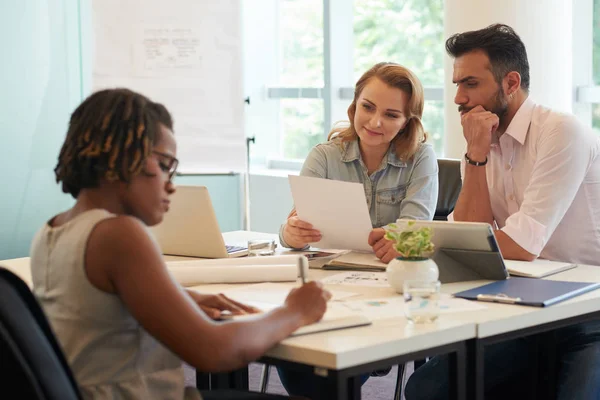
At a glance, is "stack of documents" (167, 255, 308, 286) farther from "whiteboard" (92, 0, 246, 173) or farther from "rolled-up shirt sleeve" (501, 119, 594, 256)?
"whiteboard" (92, 0, 246, 173)

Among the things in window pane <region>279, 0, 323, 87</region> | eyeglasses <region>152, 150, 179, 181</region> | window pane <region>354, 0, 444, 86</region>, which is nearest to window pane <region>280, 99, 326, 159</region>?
window pane <region>279, 0, 323, 87</region>

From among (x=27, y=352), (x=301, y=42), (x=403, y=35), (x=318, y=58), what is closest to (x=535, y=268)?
(x=27, y=352)

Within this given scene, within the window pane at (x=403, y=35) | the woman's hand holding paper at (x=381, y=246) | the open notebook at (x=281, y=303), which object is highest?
the window pane at (x=403, y=35)

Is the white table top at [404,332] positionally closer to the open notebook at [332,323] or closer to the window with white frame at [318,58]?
the open notebook at [332,323]

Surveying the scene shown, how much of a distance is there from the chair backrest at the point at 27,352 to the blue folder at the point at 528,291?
0.99 m

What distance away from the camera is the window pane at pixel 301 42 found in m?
5.61

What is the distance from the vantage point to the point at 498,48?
110 inches

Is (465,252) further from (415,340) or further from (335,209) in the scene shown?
(415,340)

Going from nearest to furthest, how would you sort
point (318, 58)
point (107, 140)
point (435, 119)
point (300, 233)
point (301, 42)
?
point (107, 140), point (300, 233), point (435, 119), point (318, 58), point (301, 42)

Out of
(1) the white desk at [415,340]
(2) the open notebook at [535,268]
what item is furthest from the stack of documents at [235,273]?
(2) the open notebook at [535,268]

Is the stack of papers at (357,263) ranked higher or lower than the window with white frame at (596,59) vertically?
lower

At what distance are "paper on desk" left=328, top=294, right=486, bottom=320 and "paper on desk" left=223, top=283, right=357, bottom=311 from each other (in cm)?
7

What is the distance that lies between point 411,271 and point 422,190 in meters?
0.84

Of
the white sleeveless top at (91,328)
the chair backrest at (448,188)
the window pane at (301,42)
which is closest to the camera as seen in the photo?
the white sleeveless top at (91,328)
